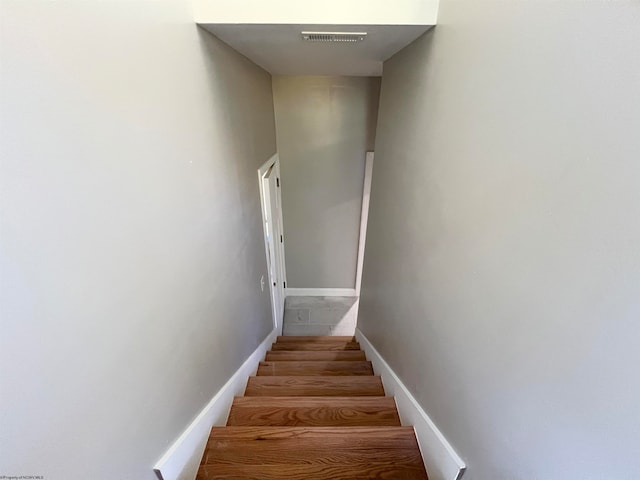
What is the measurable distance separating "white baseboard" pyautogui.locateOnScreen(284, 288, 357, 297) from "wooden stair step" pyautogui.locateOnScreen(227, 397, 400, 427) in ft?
9.49

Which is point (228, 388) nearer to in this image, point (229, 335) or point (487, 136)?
point (229, 335)

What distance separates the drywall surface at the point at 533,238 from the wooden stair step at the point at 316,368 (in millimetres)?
1101

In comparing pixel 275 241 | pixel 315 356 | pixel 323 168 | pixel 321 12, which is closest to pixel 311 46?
pixel 321 12

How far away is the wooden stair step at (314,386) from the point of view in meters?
2.03

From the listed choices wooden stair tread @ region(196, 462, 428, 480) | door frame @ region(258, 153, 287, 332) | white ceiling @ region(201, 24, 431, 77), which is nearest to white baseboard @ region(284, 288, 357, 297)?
door frame @ region(258, 153, 287, 332)

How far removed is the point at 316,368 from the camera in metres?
Result: 2.53

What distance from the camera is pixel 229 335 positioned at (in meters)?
1.85

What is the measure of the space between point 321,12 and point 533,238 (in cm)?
129

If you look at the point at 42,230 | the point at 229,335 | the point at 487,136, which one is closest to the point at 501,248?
the point at 487,136

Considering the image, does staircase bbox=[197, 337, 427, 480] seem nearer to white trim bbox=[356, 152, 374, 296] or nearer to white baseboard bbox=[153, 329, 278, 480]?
white baseboard bbox=[153, 329, 278, 480]

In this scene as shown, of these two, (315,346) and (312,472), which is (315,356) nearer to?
(315,346)

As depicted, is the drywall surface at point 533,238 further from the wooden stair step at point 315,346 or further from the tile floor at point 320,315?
the tile floor at point 320,315

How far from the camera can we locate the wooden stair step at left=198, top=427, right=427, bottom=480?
128 cm

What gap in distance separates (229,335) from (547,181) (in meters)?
1.74
